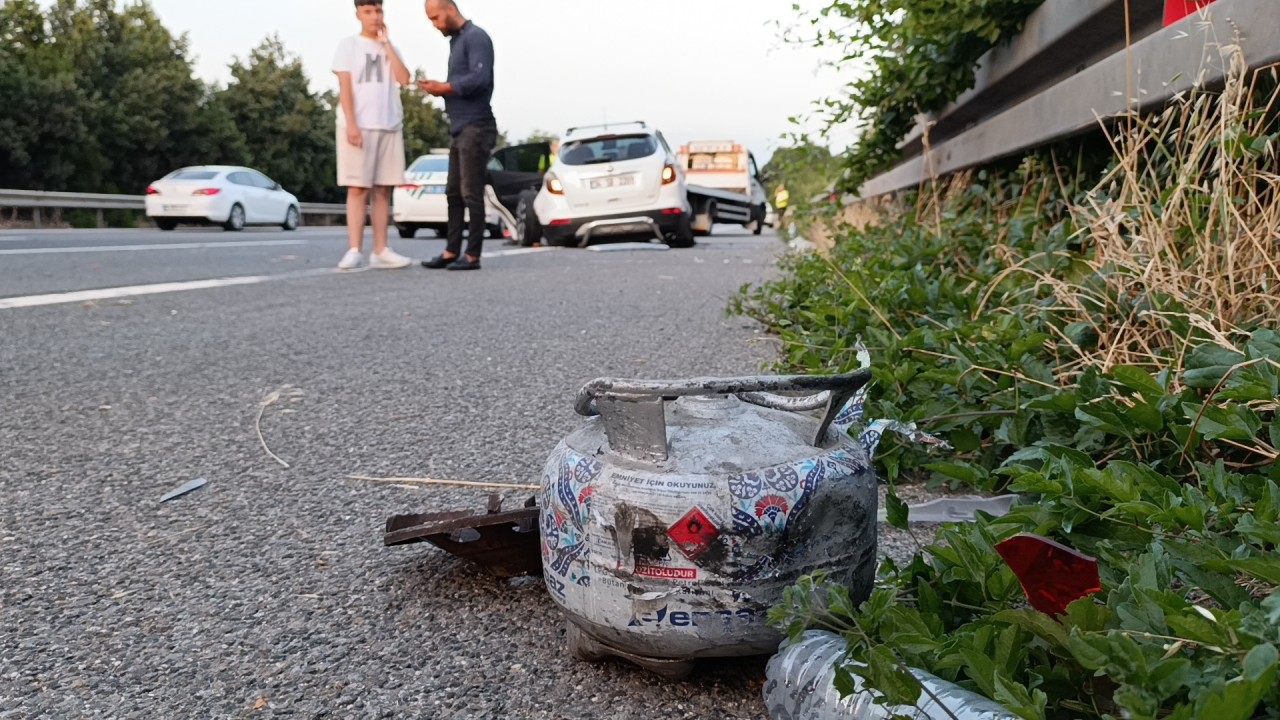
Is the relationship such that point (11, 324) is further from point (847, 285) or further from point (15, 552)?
point (847, 285)

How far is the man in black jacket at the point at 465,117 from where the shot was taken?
8008 millimetres

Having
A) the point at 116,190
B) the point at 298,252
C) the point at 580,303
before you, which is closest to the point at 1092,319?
the point at 580,303

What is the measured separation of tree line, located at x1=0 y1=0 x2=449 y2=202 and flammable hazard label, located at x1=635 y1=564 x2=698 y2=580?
1208 inches

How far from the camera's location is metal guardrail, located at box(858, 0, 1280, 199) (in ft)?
8.16

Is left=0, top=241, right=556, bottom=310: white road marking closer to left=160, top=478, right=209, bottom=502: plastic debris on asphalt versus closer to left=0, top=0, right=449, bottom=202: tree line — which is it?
left=160, top=478, right=209, bottom=502: plastic debris on asphalt

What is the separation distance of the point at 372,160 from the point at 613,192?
4722 mm

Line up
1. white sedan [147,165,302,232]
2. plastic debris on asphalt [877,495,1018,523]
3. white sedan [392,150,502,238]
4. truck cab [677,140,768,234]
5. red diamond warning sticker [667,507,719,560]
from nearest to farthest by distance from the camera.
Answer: red diamond warning sticker [667,507,719,560] < plastic debris on asphalt [877,495,1018,523] < white sedan [392,150,502,238] < white sedan [147,165,302,232] < truck cab [677,140,768,234]

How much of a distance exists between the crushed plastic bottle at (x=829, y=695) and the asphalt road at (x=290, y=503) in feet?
0.37

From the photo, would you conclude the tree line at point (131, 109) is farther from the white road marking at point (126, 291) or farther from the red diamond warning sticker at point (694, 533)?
the red diamond warning sticker at point (694, 533)

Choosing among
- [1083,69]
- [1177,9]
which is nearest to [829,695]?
[1177,9]

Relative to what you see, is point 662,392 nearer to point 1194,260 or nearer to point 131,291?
point 1194,260

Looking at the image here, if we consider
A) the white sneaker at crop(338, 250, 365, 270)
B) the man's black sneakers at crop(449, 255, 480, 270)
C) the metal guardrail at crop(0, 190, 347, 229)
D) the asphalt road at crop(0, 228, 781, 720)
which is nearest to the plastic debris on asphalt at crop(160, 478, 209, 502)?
the asphalt road at crop(0, 228, 781, 720)

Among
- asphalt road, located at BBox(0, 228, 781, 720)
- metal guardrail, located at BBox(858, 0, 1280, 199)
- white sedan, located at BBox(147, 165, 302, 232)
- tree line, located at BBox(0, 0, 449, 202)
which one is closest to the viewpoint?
asphalt road, located at BBox(0, 228, 781, 720)

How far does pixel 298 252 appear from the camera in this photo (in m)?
10.8
